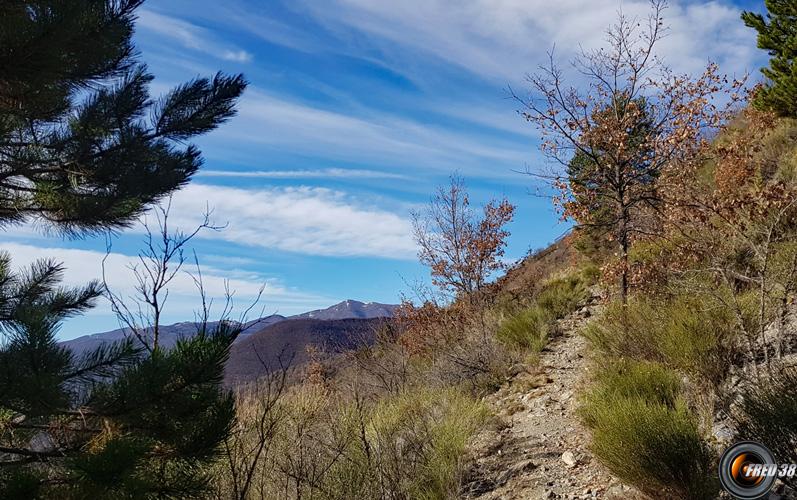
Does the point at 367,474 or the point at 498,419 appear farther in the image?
the point at 498,419

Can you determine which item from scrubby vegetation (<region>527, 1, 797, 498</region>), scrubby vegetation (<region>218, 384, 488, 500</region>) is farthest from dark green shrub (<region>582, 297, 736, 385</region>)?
scrubby vegetation (<region>218, 384, 488, 500</region>)

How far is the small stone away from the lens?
4.81 m

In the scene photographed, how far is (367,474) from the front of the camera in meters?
4.63

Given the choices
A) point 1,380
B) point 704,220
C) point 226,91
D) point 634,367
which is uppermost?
point 226,91

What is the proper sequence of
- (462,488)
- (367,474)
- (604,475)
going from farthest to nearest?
(462,488)
(367,474)
(604,475)

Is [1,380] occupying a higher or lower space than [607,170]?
lower

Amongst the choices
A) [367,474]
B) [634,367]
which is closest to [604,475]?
[634,367]

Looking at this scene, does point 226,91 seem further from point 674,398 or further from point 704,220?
point 704,220

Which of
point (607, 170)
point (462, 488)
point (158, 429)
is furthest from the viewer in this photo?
point (607, 170)

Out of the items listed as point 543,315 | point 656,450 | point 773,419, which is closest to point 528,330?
point 543,315

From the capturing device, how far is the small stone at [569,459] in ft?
15.8

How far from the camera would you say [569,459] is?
4.88 metres

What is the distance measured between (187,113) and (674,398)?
5570 millimetres

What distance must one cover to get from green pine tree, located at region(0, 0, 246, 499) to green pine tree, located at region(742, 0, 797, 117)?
1216cm
